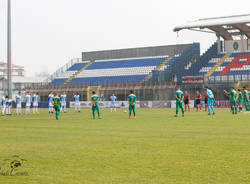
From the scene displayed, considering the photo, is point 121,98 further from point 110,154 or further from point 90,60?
point 110,154

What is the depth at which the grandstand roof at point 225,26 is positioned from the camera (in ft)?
191

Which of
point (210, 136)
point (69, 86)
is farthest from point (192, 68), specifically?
point (210, 136)

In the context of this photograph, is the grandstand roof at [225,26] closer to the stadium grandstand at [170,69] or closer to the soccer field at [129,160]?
the stadium grandstand at [170,69]

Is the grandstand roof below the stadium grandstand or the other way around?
the other way around

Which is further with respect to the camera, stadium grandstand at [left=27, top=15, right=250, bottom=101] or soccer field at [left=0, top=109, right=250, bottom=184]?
stadium grandstand at [left=27, top=15, right=250, bottom=101]

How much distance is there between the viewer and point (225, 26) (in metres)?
63.8

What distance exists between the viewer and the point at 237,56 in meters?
63.7

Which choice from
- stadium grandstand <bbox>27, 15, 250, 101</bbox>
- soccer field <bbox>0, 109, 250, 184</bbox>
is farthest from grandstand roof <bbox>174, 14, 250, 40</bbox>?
soccer field <bbox>0, 109, 250, 184</bbox>

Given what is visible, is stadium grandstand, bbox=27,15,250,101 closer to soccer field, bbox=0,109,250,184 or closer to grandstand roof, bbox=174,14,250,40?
grandstand roof, bbox=174,14,250,40

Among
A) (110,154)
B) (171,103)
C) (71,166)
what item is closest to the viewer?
(71,166)

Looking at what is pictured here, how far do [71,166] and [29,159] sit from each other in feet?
5.11

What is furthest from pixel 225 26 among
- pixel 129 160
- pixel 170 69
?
pixel 129 160

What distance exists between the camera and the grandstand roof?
2293 inches

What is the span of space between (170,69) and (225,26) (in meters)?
9.39
